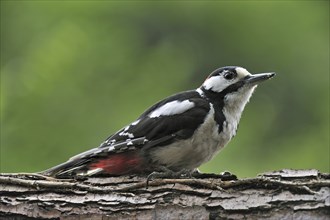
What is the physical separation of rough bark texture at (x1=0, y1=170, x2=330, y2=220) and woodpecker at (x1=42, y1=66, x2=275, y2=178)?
57 cm

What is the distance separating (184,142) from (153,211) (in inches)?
37.6

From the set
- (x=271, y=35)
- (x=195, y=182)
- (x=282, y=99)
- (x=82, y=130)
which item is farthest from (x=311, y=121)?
(x=195, y=182)

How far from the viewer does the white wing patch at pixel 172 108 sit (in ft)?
15.3

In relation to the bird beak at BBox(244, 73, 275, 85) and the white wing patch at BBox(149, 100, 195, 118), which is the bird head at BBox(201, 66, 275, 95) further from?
the white wing patch at BBox(149, 100, 195, 118)

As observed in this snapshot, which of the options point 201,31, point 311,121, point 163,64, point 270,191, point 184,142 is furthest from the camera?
point 201,31

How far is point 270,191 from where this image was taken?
11.8 feet

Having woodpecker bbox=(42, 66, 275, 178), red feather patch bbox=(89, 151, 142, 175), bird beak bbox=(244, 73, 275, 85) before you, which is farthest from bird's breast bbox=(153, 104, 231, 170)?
bird beak bbox=(244, 73, 275, 85)

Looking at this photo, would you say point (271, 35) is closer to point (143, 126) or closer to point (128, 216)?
point (143, 126)

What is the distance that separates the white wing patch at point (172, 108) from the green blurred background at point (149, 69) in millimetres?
1242

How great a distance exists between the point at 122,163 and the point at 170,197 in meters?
0.90

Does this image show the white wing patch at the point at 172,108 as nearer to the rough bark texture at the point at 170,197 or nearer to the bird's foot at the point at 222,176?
Result: the bird's foot at the point at 222,176

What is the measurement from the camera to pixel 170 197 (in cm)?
370

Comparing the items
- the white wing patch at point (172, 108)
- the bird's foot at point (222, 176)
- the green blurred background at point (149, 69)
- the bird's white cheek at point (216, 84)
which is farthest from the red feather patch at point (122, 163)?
the green blurred background at point (149, 69)

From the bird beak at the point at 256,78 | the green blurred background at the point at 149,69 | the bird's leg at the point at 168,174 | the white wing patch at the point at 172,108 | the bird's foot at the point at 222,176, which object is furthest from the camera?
the green blurred background at the point at 149,69
